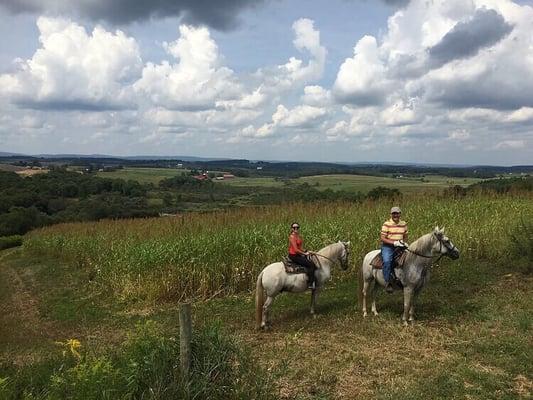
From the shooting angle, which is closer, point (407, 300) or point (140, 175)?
point (407, 300)

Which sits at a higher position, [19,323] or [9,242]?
[19,323]

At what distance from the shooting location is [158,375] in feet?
18.5

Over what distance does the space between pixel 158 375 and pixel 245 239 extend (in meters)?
9.43

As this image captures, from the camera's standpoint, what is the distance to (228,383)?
19.6ft

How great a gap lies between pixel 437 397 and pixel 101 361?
4.60m

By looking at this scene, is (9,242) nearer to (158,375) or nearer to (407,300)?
(407,300)

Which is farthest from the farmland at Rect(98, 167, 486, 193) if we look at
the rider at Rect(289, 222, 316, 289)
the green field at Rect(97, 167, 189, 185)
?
the rider at Rect(289, 222, 316, 289)

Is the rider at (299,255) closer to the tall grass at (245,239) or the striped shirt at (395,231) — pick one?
the striped shirt at (395,231)

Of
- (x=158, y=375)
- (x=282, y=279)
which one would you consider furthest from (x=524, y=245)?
(x=158, y=375)

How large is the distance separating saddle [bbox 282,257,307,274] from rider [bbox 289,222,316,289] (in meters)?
0.06

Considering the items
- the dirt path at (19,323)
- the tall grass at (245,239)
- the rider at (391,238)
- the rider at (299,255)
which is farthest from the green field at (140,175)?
the rider at (391,238)

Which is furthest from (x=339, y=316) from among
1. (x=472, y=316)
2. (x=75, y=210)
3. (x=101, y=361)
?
(x=75, y=210)

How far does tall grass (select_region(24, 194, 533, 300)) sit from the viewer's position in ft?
47.0

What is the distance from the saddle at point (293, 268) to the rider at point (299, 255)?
6cm
